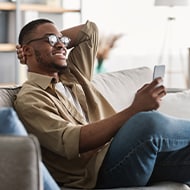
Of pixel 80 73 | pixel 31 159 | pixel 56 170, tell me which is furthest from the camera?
pixel 80 73

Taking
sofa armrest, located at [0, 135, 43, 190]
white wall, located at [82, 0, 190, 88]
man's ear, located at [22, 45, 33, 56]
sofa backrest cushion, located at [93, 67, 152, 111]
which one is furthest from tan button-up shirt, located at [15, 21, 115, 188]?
white wall, located at [82, 0, 190, 88]

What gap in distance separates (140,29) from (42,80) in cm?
300

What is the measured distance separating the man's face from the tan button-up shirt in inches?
3.2

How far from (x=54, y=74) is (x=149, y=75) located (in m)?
0.66

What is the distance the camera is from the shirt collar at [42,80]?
212 centimetres

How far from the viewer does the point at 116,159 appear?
1.92m

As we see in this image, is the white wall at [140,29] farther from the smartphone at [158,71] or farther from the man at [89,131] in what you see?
the smartphone at [158,71]

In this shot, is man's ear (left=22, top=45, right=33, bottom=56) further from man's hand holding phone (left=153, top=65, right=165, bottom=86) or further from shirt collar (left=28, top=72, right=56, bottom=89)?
man's hand holding phone (left=153, top=65, right=165, bottom=86)

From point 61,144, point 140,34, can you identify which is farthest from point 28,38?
point 140,34

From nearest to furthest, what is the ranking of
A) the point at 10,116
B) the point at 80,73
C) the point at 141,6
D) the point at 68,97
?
the point at 10,116 → the point at 68,97 → the point at 80,73 → the point at 141,6

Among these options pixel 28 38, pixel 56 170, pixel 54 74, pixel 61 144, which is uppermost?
pixel 28 38

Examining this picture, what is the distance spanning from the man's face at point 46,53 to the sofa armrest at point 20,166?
1019mm

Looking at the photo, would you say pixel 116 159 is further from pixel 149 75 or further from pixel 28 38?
pixel 149 75

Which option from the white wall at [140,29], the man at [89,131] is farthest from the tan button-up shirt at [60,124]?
→ the white wall at [140,29]
